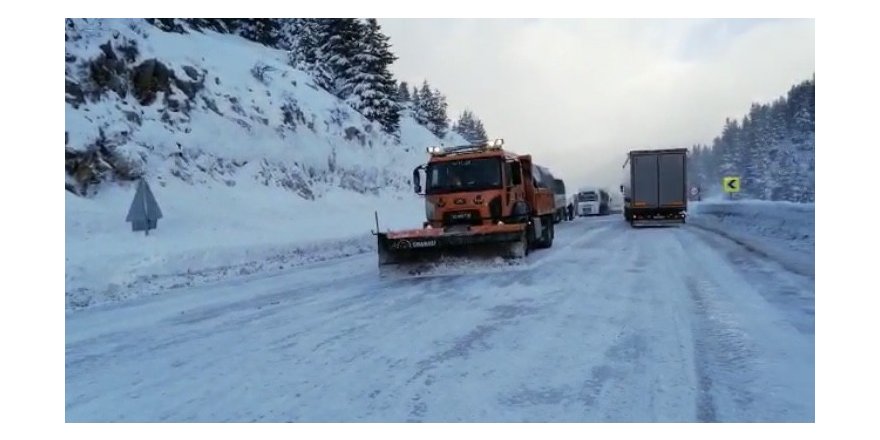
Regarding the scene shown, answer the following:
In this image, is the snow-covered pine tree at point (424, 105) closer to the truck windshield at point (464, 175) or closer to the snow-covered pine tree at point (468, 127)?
the snow-covered pine tree at point (468, 127)

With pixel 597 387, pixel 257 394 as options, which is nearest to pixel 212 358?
pixel 257 394

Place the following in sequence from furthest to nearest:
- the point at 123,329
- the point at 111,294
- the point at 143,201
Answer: the point at 143,201 < the point at 111,294 < the point at 123,329

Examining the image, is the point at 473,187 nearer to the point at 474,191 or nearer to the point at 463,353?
the point at 474,191

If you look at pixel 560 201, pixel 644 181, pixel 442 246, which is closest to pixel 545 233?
pixel 442 246

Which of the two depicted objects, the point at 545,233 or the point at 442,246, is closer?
the point at 442,246

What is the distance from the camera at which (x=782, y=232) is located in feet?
58.1

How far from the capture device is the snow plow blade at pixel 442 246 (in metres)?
11.3

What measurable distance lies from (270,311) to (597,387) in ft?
16.3

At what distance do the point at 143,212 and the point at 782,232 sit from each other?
1791cm

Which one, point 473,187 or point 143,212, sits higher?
point 473,187

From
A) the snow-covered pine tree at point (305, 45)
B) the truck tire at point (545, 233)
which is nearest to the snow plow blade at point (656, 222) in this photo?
the truck tire at point (545, 233)

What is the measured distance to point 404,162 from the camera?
39.4 meters
